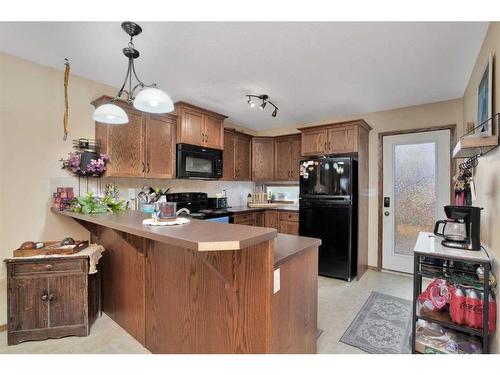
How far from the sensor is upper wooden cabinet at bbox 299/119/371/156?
11.6 feet

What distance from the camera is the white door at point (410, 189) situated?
3.36 meters

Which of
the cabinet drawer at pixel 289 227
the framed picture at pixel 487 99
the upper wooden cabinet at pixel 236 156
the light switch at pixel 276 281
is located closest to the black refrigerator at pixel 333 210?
the cabinet drawer at pixel 289 227

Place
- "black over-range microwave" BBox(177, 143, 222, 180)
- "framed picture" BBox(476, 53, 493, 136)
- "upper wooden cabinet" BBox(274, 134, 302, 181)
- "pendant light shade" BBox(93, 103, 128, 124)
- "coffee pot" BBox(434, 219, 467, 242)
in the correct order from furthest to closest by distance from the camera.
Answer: "upper wooden cabinet" BBox(274, 134, 302, 181), "black over-range microwave" BBox(177, 143, 222, 180), "coffee pot" BBox(434, 219, 467, 242), "pendant light shade" BBox(93, 103, 128, 124), "framed picture" BBox(476, 53, 493, 136)

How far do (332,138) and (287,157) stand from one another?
1.06 m

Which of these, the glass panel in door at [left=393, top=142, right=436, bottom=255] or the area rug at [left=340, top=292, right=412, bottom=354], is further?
the glass panel in door at [left=393, top=142, right=436, bottom=255]

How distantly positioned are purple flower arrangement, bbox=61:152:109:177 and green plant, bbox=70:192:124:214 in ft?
1.09

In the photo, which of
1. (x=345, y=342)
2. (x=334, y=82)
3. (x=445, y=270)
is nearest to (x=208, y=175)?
(x=334, y=82)

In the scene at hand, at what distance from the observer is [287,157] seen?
182 inches

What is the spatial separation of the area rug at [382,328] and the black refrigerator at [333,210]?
70cm

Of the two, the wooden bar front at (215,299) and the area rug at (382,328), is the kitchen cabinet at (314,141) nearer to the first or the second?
the area rug at (382,328)

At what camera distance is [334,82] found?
280 centimetres

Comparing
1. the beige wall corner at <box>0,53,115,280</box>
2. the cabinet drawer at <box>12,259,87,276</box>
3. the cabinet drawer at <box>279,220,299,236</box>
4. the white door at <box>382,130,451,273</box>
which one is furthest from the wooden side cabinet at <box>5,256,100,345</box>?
the white door at <box>382,130,451,273</box>

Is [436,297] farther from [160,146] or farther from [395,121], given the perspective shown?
[160,146]

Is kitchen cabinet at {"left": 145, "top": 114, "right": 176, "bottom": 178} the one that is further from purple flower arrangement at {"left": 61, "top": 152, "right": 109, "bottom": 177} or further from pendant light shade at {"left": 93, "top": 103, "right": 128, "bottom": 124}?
pendant light shade at {"left": 93, "top": 103, "right": 128, "bottom": 124}
